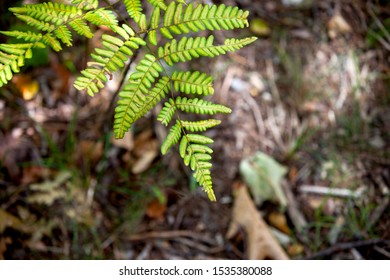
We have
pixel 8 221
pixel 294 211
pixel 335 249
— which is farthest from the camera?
pixel 294 211

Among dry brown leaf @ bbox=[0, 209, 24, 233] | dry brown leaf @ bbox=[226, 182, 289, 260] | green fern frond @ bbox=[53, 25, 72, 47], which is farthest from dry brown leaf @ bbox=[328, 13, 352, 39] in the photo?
dry brown leaf @ bbox=[0, 209, 24, 233]

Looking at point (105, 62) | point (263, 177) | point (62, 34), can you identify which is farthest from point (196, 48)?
point (263, 177)

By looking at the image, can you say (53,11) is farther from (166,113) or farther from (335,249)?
(335,249)

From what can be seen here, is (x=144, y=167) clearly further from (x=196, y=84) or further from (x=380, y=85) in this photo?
(x=380, y=85)

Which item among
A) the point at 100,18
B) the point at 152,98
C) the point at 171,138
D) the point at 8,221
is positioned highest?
the point at 100,18

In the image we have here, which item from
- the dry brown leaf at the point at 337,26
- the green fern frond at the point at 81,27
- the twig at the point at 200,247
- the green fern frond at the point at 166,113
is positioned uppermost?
the green fern frond at the point at 81,27

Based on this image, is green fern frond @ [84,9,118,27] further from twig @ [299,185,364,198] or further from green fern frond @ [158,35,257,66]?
twig @ [299,185,364,198]

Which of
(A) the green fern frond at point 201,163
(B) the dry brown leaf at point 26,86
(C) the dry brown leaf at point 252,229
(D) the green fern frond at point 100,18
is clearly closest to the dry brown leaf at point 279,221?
(C) the dry brown leaf at point 252,229

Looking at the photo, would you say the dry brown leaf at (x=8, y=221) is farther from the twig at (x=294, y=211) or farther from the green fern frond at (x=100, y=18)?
the twig at (x=294, y=211)
